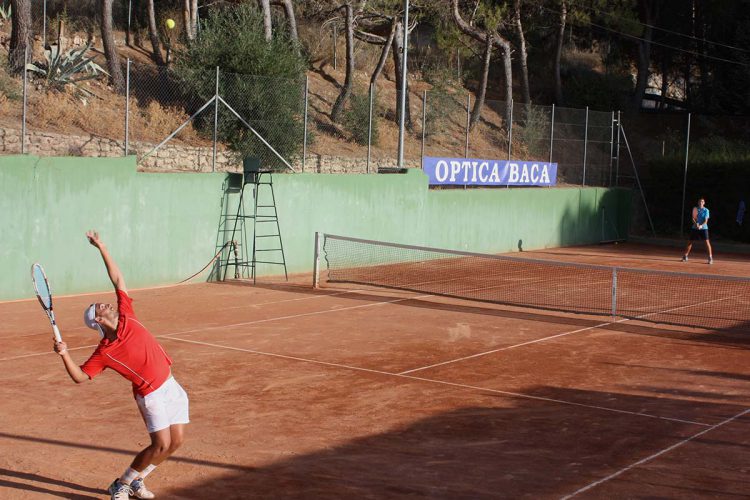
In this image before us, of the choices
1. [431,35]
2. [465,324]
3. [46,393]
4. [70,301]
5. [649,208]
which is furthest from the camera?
[431,35]

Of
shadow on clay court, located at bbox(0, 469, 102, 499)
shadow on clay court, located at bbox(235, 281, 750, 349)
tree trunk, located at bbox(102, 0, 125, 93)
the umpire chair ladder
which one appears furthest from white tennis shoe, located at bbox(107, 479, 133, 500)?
tree trunk, located at bbox(102, 0, 125, 93)

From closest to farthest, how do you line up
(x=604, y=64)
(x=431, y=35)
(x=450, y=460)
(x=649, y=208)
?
1. (x=450, y=460)
2. (x=649, y=208)
3. (x=431, y=35)
4. (x=604, y=64)

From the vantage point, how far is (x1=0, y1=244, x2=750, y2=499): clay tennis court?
748cm

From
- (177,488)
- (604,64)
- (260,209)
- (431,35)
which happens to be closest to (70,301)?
(260,209)

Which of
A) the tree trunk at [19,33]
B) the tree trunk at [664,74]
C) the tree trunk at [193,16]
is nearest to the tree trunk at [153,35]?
the tree trunk at [193,16]

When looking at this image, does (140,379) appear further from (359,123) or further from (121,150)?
(359,123)

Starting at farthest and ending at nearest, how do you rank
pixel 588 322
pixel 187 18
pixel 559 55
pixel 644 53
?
pixel 644 53 → pixel 559 55 → pixel 187 18 → pixel 588 322

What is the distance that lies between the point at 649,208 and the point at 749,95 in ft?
Answer: 32.8

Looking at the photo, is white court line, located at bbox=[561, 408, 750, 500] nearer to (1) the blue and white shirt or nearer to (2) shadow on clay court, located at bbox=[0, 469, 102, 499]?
(2) shadow on clay court, located at bbox=[0, 469, 102, 499]

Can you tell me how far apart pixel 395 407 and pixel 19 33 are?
20668 millimetres

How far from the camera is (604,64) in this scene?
48656 mm

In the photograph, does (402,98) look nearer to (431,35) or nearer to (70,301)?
(70,301)

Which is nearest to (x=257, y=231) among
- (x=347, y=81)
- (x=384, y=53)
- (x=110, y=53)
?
(x=110, y=53)

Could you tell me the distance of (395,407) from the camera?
9.86 metres
